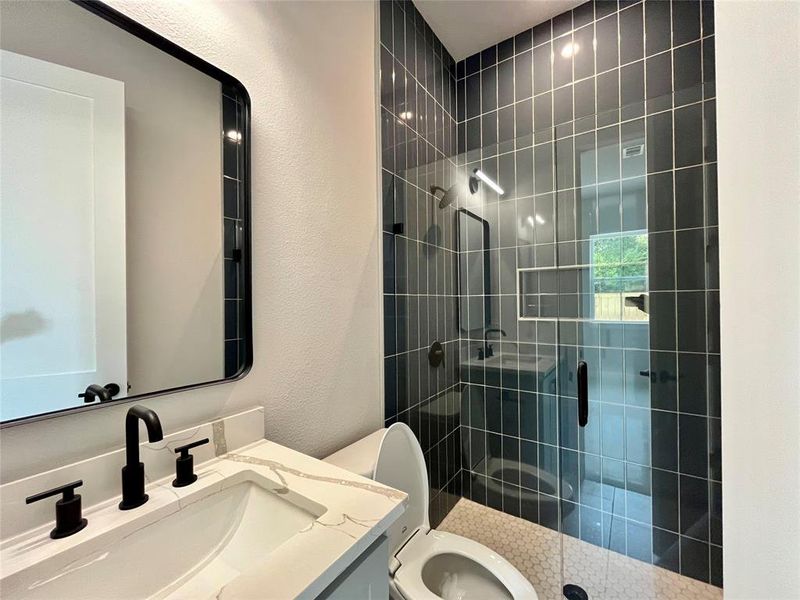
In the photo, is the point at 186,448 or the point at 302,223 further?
the point at 302,223

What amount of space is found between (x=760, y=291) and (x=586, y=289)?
967 millimetres

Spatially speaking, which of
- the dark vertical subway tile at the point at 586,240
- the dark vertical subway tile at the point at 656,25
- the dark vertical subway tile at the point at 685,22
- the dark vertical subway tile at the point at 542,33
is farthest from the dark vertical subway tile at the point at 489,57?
the dark vertical subway tile at the point at 685,22

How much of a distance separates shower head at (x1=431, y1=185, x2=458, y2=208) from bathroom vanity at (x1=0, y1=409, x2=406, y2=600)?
1496mm

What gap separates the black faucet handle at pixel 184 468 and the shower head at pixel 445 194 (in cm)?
160

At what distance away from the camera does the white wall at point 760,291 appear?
64cm

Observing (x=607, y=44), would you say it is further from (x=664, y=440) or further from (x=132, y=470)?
(x=132, y=470)

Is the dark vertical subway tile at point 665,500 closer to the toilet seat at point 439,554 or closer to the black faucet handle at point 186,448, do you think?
the toilet seat at point 439,554

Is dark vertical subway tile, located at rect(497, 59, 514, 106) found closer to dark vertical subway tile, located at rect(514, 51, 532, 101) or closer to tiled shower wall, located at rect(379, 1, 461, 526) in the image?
dark vertical subway tile, located at rect(514, 51, 532, 101)

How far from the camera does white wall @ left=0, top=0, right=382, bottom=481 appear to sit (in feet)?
2.79

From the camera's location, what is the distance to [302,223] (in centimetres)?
113

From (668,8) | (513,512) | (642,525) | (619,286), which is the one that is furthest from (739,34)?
(513,512)

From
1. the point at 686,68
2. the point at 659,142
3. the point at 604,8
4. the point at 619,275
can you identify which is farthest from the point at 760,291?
the point at 604,8

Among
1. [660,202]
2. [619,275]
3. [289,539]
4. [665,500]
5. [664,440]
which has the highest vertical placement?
[660,202]

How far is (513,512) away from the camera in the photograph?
1935 millimetres
